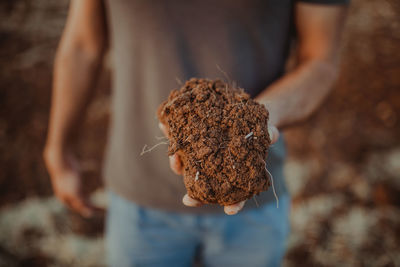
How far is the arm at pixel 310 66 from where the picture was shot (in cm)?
130

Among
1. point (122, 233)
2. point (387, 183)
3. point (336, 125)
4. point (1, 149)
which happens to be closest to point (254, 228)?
point (122, 233)

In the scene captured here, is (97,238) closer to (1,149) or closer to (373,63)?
(1,149)

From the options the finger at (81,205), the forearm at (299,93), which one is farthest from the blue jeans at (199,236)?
the forearm at (299,93)

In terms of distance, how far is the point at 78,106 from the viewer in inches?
69.5

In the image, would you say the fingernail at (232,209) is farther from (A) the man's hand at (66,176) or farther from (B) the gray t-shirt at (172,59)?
(A) the man's hand at (66,176)

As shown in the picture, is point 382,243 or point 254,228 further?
point 382,243

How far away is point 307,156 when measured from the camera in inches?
136

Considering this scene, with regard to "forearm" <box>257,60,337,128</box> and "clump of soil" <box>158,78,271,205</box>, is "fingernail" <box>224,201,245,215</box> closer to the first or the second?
"clump of soil" <box>158,78,271,205</box>

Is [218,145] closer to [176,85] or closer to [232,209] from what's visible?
[232,209]

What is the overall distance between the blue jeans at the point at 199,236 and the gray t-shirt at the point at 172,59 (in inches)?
3.3

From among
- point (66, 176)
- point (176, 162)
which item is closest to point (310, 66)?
point (176, 162)

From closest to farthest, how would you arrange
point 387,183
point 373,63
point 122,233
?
point 122,233 → point 387,183 → point 373,63

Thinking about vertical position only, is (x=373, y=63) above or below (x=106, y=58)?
below

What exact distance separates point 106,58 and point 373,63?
3991 millimetres
